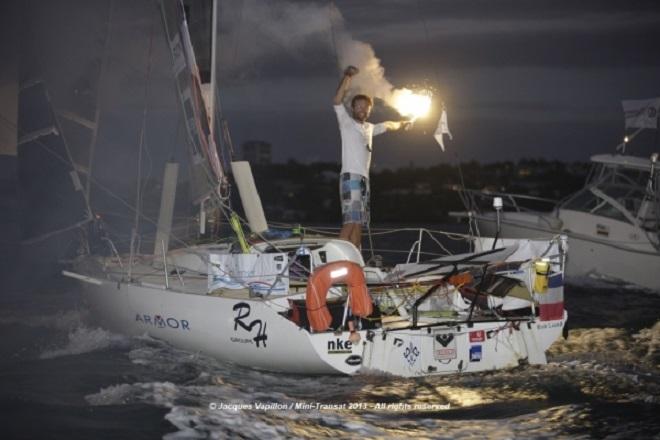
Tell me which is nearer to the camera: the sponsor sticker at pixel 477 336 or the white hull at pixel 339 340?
the white hull at pixel 339 340

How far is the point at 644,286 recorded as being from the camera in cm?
1970

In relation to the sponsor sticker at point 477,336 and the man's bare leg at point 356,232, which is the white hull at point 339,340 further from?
the man's bare leg at point 356,232

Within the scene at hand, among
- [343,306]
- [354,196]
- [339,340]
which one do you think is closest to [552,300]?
[343,306]

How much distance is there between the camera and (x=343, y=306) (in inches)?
406

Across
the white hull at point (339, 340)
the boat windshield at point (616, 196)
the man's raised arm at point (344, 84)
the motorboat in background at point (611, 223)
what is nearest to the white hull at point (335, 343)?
the white hull at point (339, 340)

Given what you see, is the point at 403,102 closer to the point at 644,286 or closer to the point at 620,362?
the point at 620,362

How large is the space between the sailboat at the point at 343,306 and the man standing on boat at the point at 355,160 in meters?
0.56

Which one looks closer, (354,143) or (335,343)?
(335,343)

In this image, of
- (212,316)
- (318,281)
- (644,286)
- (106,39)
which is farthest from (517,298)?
(644,286)

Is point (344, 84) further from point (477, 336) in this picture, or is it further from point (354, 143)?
point (477, 336)

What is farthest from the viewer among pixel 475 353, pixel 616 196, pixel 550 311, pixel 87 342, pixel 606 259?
pixel 616 196

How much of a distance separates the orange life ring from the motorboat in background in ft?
33.8

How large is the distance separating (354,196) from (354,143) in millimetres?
713

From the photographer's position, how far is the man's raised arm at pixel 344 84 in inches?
410
